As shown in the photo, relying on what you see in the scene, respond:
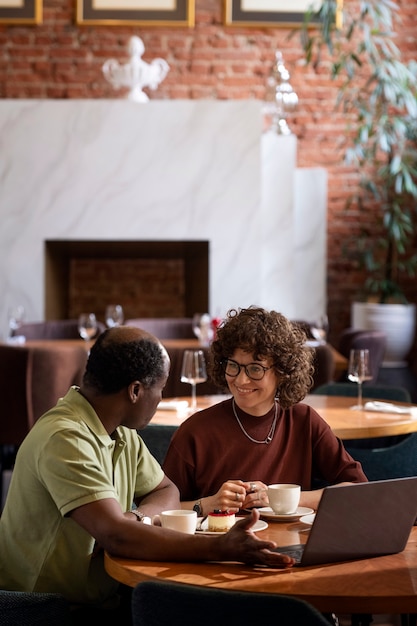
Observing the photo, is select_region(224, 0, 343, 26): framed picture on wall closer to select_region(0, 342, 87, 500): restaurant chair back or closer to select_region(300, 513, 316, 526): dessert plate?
select_region(0, 342, 87, 500): restaurant chair back

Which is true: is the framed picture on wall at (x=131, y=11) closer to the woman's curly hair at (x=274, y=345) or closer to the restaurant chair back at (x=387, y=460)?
the restaurant chair back at (x=387, y=460)

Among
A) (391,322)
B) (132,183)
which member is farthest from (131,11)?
(391,322)

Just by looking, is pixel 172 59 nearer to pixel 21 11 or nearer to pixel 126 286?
pixel 21 11

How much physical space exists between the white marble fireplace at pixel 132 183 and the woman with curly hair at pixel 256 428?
475 cm

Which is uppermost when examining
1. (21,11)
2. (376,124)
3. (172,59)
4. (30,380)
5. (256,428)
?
(21,11)

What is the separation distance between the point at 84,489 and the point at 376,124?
645 cm

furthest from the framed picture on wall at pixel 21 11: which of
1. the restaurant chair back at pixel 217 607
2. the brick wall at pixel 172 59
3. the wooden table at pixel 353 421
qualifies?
the restaurant chair back at pixel 217 607

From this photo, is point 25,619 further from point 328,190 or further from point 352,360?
point 328,190

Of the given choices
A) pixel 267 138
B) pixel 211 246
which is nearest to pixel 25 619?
pixel 211 246

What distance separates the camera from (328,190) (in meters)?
8.63

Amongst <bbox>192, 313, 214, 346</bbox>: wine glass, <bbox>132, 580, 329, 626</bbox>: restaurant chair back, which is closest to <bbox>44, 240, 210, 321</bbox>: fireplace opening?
<bbox>192, 313, 214, 346</bbox>: wine glass

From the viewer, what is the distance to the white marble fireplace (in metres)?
7.41

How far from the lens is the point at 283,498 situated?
2254 mm

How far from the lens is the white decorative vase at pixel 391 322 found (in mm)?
8086
